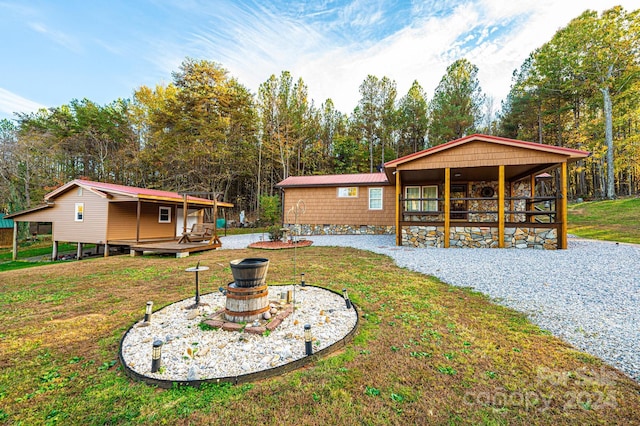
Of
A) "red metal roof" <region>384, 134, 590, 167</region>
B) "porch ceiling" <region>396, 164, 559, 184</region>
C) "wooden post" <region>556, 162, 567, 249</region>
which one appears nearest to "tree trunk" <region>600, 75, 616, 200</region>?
"porch ceiling" <region>396, 164, 559, 184</region>

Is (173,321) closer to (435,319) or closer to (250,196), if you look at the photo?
(435,319)

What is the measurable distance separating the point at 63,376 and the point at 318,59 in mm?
15125

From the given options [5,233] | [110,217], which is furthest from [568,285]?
[5,233]

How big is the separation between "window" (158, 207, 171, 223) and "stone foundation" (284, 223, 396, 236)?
6587mm

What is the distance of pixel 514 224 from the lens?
8344 mm

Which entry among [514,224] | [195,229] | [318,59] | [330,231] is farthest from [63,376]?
[318,59]

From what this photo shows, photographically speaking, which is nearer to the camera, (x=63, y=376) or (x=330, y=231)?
(x=63, y=376)

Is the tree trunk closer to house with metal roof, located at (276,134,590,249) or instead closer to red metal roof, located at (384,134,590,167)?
house with metal roof, located at (276,134,590,249)

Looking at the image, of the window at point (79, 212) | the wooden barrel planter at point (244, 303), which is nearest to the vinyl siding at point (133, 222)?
the window at point (79, 212)

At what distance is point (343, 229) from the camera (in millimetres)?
14312

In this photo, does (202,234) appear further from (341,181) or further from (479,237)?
(479,237)

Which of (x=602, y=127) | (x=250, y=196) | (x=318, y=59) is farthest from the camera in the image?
(x=250, y=196)

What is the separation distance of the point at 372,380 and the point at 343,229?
40.1 feet

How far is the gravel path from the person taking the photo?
282 cm
